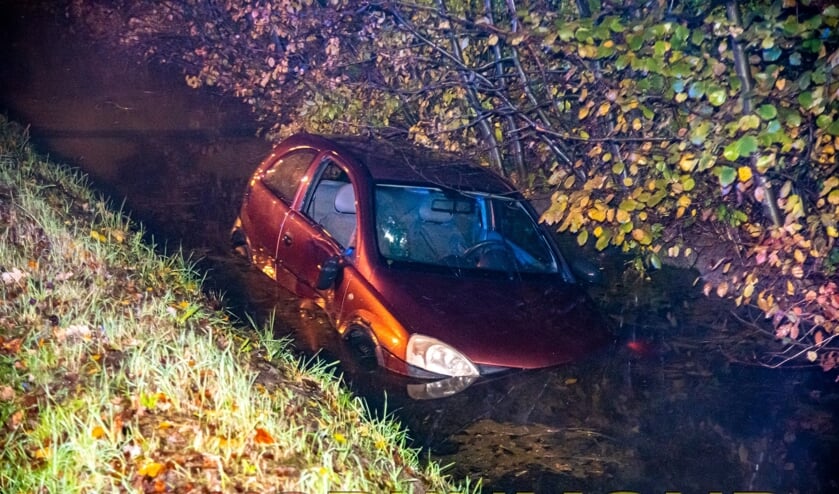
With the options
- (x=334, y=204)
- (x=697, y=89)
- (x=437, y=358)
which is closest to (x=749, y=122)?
(x=697, y=89)

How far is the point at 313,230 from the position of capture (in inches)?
248

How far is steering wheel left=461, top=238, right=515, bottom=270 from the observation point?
5816mm

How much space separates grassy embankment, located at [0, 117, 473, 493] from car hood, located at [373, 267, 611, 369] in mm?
723

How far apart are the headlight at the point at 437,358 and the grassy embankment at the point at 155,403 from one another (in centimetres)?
49

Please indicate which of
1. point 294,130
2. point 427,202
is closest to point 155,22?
point 294,130

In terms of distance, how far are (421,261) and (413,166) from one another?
106 cm

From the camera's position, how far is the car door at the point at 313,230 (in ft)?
20.2

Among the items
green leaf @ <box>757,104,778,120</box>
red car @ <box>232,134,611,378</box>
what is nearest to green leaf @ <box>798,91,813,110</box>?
green leaf @ <box>757,104,778,120</box>

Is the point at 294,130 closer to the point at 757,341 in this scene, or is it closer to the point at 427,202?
the point at 427,202

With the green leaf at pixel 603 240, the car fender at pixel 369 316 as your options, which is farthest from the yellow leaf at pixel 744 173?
the car fender at pixel 369 316

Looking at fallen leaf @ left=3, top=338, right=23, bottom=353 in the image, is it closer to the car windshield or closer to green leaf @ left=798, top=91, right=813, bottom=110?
the car windshield

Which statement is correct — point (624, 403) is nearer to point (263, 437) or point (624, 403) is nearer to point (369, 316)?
point (369, 316)

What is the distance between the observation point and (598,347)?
5.48 meters

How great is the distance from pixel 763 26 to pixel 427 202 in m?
2.64
